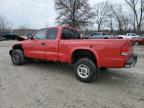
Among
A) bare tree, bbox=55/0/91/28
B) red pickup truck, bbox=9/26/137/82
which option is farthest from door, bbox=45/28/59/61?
bare tree, bbox=55/0/91/28

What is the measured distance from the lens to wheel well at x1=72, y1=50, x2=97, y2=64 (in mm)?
6255

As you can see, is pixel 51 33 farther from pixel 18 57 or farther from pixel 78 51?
pixel 18 57

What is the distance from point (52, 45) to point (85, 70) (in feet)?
5.43

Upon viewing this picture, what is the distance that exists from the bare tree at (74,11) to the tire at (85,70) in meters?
34.6

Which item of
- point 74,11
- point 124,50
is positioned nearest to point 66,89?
point 124,50

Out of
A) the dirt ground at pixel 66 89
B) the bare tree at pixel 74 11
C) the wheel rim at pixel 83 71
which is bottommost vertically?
the dirt ground at pixel 66 89

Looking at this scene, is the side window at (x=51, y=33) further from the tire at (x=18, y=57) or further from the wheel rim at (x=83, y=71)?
the tire at (x=18, y=57)

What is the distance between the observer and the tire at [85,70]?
6004 mm

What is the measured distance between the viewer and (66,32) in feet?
24.2

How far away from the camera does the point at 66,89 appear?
18.2 ft

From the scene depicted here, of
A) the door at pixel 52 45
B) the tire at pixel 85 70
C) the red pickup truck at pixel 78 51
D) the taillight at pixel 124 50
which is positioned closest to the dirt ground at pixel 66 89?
the tire at pixel 85 70

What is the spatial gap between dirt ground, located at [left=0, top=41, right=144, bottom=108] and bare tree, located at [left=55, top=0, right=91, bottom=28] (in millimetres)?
33404

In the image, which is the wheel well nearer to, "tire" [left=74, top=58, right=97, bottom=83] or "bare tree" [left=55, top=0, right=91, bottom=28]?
"tire" [left=74, top=58, right=97, bottom=83]

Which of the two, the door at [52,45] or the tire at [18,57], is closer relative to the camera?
the door at [52,45]
